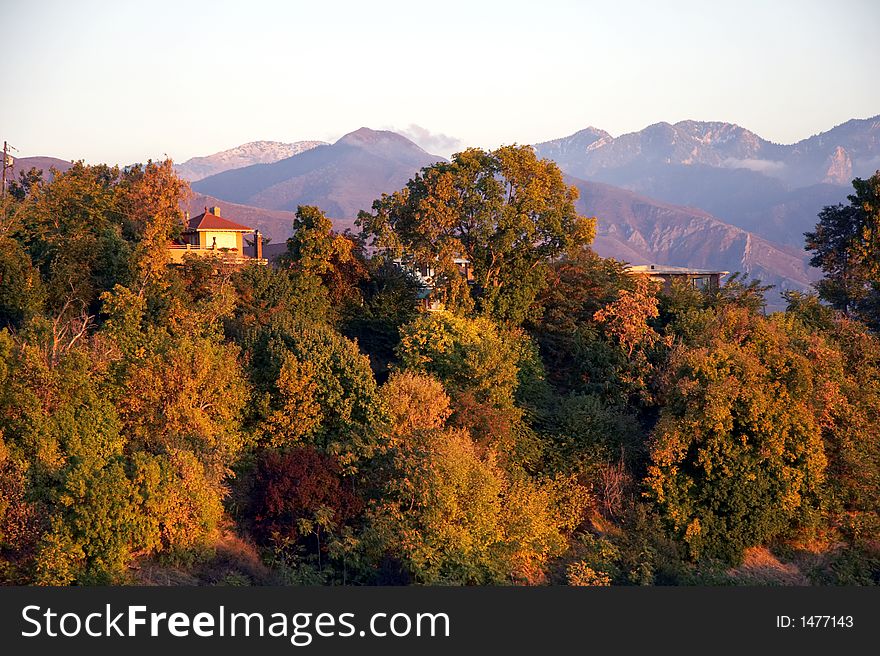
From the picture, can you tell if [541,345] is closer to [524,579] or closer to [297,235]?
[297,235]

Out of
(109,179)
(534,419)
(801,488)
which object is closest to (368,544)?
(534,419)

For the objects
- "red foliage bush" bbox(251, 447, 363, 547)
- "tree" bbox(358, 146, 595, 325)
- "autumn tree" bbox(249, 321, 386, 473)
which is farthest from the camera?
"tree" bbox(358, 146, 595, 325)

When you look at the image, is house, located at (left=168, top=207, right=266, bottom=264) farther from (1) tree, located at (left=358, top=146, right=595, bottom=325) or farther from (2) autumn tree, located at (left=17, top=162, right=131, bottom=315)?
(1) tree, located at (left=358, top=146, right=595, bottom=325)

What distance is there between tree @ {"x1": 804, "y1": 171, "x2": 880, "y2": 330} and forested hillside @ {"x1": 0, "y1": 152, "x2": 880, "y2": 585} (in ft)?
5.92

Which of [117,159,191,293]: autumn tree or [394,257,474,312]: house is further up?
[117,159,191,293]: autumn tree

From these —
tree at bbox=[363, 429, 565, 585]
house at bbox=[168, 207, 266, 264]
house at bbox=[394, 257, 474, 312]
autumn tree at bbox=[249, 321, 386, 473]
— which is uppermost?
house at bbox=[168, 207, 266, 264]

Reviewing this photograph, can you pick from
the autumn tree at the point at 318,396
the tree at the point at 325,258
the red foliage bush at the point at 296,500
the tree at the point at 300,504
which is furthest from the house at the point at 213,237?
the tree at the point at 300,504

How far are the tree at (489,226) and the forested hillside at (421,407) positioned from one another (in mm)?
152

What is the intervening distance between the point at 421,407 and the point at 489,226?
1419cm

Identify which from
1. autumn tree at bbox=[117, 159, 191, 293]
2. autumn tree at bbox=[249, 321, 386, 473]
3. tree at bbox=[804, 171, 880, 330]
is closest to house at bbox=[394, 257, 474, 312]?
autumn tree at bbox=[249, 321, 386, 473]

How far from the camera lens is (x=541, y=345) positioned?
49.2m

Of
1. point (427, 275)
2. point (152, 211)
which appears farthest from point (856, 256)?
point (152, 211)

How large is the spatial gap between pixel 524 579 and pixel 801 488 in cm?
1238

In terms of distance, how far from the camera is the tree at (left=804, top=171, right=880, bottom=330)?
177 ft
